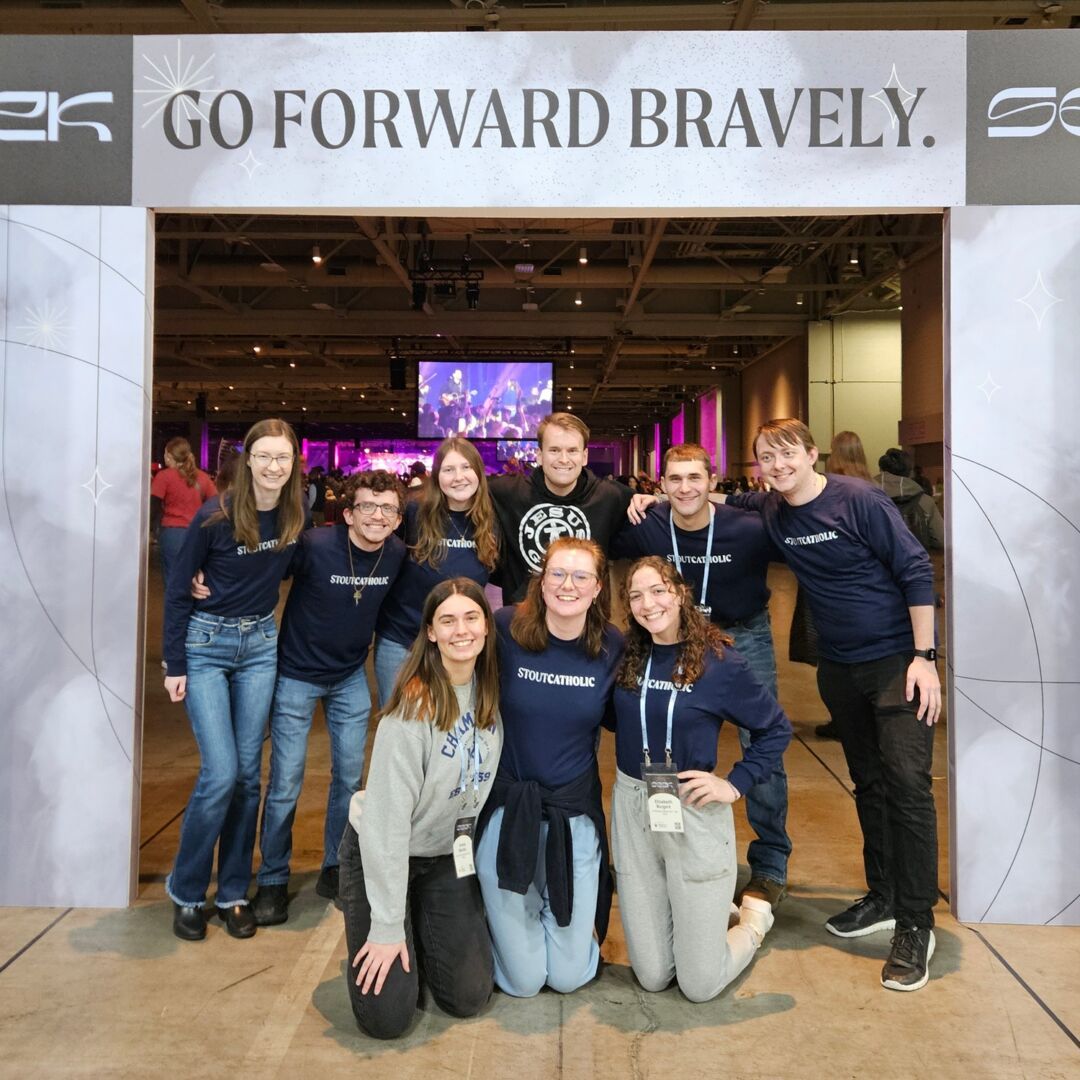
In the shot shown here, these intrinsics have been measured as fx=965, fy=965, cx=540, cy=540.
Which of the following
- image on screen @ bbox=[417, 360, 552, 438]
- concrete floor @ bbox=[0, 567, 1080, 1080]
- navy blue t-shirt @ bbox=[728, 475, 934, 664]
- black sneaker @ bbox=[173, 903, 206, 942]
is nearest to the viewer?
concrete floor @ bbox=[0, 567, 1080, 1080]

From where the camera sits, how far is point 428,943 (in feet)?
8.59

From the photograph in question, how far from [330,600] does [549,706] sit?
0.92 metres

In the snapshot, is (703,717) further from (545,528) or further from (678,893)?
(545,528)

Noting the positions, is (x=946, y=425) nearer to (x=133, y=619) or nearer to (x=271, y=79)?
(x=271, y=79)

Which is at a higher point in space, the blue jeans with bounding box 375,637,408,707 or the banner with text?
the banner with text

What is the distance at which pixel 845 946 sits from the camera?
3.10 meters

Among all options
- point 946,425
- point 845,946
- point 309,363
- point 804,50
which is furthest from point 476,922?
point 309,363

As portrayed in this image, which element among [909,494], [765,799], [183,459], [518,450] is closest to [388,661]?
[765,799]

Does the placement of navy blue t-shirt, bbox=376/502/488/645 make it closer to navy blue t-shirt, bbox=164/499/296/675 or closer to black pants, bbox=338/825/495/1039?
navy blue t-shirt, bbox=164/499/296/675

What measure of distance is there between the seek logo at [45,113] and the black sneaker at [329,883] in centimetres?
267

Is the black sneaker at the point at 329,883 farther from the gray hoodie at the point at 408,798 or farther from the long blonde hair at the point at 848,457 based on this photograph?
the long blonde hair at the point at 848,457

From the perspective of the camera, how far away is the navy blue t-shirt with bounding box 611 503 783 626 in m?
3.25

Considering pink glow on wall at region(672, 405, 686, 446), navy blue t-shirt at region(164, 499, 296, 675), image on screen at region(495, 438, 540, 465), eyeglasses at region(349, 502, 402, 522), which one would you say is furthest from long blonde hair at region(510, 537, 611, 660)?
pink glow on wall at region(672, 405, 686, 446)

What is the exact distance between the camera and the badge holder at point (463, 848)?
2535 millimetres
